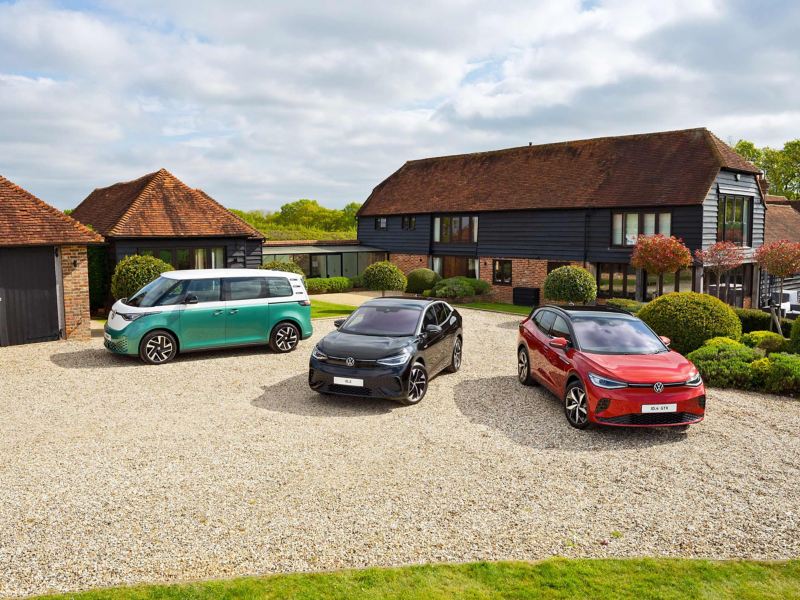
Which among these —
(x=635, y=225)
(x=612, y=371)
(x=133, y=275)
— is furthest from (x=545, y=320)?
(x=635, y=225)

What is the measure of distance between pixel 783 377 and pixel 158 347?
12.3 m

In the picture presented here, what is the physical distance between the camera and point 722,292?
26406 mm

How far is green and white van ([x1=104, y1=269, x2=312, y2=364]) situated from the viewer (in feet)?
43.8

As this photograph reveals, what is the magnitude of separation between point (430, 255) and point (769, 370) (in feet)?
78.8

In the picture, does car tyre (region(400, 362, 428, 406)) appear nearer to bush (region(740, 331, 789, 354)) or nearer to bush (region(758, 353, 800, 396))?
bush (region(758, 353, 800, 396))

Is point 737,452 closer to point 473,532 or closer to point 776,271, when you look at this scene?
point 473,532

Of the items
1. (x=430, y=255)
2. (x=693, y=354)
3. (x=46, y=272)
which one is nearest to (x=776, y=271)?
(x=693, y=354)

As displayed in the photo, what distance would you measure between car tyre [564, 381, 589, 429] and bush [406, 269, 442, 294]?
2189 centimetres

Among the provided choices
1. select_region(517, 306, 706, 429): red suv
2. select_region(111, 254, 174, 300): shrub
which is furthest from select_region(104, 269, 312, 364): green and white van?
select_region(517, 306, 706, 429): red suv

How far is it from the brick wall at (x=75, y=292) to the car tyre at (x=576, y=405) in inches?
495

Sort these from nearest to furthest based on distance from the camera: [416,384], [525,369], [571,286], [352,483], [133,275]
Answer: [352,483] → [416,384] → [525,369] → [133,275] → [571,286]

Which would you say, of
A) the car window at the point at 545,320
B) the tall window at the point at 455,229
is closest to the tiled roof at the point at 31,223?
the car window at the point at 545,320

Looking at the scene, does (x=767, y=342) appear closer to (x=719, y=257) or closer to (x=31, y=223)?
(x=719, y=257)

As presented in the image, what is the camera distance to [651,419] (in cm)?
861
